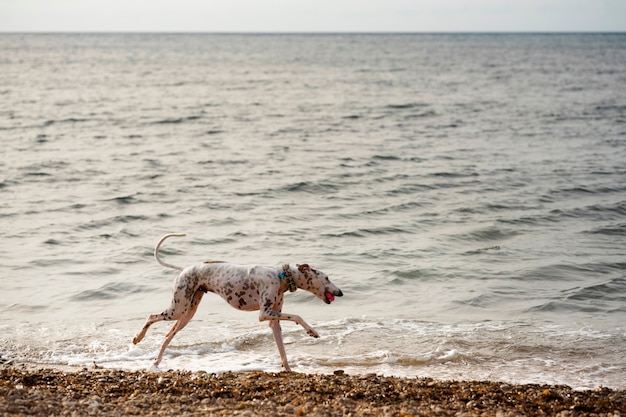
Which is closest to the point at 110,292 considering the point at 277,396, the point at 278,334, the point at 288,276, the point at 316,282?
the point at 278,334

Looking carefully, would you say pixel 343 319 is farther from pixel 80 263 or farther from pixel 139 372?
pixel 80 263

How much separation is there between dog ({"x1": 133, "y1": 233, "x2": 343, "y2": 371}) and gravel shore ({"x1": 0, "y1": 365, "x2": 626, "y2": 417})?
736mm

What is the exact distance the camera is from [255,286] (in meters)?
8.58

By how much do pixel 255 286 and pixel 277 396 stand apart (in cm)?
129

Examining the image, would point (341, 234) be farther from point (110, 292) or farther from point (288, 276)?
point (288, 276)

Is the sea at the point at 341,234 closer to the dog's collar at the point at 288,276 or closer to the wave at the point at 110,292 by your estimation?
the wave at the point at 110,292

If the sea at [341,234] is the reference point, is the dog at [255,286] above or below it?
above

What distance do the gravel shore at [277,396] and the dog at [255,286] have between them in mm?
736

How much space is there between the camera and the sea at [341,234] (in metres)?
10.6

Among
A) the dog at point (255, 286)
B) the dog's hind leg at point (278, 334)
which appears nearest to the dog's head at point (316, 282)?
the dog at point (255, 286)

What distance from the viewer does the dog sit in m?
8.52

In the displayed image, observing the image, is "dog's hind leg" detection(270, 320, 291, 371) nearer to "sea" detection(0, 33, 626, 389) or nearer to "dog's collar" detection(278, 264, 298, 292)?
"dog's collar" detection(278, 264, 298, 292)

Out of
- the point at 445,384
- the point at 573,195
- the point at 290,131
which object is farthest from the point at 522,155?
the point at 445,384

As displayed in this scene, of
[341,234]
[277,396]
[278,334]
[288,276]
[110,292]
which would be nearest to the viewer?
[277,396]
